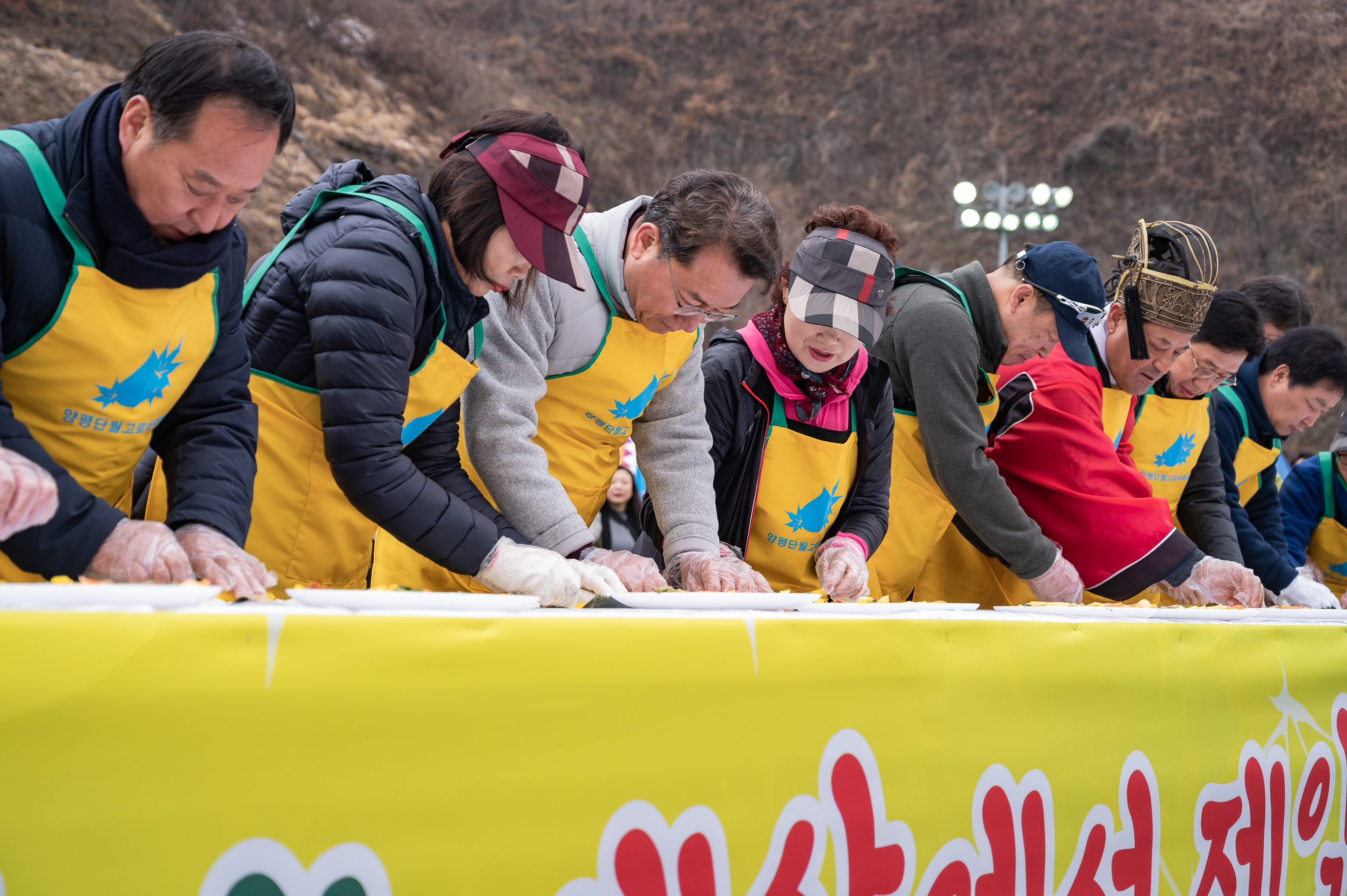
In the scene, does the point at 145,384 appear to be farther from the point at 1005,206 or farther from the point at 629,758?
the point at 1005,206

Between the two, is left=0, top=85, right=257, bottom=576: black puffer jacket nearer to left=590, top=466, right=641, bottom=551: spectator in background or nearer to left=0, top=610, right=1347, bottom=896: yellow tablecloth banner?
left=0, top=610, right=1347, bottom=896: yellow tablecloth banner

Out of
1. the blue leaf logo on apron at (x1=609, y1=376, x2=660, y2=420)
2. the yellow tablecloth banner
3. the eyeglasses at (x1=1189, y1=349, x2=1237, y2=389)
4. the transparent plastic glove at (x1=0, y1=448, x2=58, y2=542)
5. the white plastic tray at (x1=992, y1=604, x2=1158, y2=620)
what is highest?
the eyeglasses at (x1=1189, y1=349, x2=1237, y2=389)

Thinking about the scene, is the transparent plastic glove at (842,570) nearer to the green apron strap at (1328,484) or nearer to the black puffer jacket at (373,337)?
the black puffer jacket at (373,337)

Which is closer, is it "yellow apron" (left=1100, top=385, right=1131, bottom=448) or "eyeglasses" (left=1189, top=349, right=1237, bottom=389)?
"yellow apron" (left=1100, top=385, right=1131, bottom=448)

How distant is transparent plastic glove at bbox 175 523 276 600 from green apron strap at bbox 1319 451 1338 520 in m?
4.32

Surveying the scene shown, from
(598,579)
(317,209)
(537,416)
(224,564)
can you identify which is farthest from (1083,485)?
(224,564)

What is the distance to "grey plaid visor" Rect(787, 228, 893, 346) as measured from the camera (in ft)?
7.26

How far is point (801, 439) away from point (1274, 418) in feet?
7.59

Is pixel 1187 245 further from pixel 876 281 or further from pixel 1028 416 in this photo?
pixel 876 281

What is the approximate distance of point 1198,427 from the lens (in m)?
3.32

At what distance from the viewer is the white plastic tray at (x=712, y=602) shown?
1402mm

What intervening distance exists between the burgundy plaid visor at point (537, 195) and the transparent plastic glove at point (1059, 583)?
5.15 feet

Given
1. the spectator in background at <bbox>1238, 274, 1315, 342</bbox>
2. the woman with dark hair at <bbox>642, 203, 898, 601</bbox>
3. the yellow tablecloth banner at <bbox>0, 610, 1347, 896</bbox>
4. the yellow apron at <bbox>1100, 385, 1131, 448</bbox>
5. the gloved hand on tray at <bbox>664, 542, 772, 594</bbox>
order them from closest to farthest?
the yellow tablecloth banner at <bbox>0, 610, 1347, 896</bbox>
the gloved hand on tray at <bbox>664, 542, 772, 594</bbox>
the woman with dark hair at <bbox>642, 203, 898, 601</bbox>
the yellow apron at <bbox>1100, 385, 1131, 448</bbox>
the spectator in background at <bbox>1238, 274, 1315, 342</bbox>

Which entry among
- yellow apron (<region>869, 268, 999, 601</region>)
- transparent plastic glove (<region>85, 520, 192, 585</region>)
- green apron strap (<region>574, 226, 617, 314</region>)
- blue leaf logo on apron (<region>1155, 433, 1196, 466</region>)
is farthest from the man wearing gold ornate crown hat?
transparent plastic glove (<region>85, 520, 192, 585</region>)
